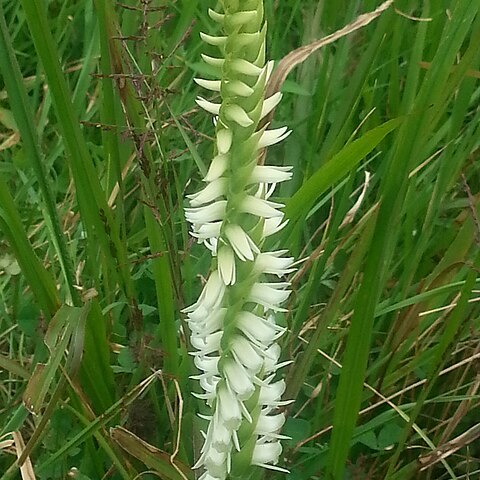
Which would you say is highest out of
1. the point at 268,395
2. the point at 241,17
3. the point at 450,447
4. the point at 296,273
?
the point at 241,17

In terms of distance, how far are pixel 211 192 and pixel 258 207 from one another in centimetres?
3

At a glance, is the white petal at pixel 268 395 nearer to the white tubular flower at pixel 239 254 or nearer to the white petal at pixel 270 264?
the white tubular flower at pixel 239 254

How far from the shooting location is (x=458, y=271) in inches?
43.9

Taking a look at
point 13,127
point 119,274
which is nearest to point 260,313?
point 119,274

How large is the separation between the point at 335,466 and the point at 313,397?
17 cm

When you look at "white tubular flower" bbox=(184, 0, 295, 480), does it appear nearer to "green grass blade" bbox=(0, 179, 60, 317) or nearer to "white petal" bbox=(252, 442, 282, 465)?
"white petal" bbox=(252, 442, 282, 465)

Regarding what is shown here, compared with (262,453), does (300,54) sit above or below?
above

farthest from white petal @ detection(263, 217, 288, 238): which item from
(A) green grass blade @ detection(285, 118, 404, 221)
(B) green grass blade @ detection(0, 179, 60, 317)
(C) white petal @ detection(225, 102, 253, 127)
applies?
(B) green grass blade @ detection(0, 179, 60, 317)

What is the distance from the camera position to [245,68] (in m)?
0.50

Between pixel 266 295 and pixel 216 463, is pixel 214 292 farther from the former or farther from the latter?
pixel 216 463

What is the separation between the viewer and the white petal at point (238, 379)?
25.3 inches

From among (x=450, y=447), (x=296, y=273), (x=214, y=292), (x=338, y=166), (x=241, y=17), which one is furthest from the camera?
(x=296, y=273)

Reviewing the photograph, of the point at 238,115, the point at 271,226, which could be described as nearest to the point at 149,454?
the point at 271,226

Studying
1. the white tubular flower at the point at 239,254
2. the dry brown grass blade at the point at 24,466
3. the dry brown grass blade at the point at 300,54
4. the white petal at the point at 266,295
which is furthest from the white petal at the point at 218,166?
the dry brown grass blade at the point at 24,466
